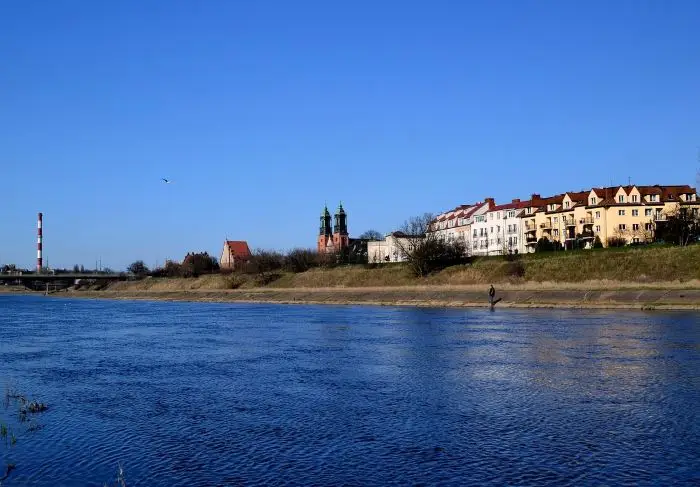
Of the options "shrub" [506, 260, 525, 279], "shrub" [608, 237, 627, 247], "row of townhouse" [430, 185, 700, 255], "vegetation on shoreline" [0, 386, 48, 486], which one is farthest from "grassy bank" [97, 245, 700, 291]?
"vegetation on shoreline" [0, 386, 48, 486]

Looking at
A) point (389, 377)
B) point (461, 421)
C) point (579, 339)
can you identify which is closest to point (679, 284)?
point (579, 339)

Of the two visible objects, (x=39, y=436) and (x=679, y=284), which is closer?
(x=39, y=436)

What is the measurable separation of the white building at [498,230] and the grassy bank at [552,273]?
1084 inches

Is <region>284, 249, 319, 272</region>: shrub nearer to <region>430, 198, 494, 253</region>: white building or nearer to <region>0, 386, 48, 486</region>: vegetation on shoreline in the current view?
<region>430, 198, 494, 253</region>: white building

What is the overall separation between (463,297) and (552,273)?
10.2m

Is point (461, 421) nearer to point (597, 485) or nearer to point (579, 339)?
point (597, 485)

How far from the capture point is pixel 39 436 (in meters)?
16.2

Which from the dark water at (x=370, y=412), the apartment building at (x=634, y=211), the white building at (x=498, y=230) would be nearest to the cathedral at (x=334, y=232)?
the white building at (x=498, y=230)

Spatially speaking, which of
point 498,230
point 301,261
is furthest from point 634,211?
point 301,261

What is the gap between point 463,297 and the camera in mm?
75625

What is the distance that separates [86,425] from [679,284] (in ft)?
181

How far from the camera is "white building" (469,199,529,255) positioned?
128 m

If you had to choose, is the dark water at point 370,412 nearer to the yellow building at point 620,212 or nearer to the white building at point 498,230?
the yellow building at point 620,212

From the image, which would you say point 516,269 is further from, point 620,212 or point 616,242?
point 620,212
